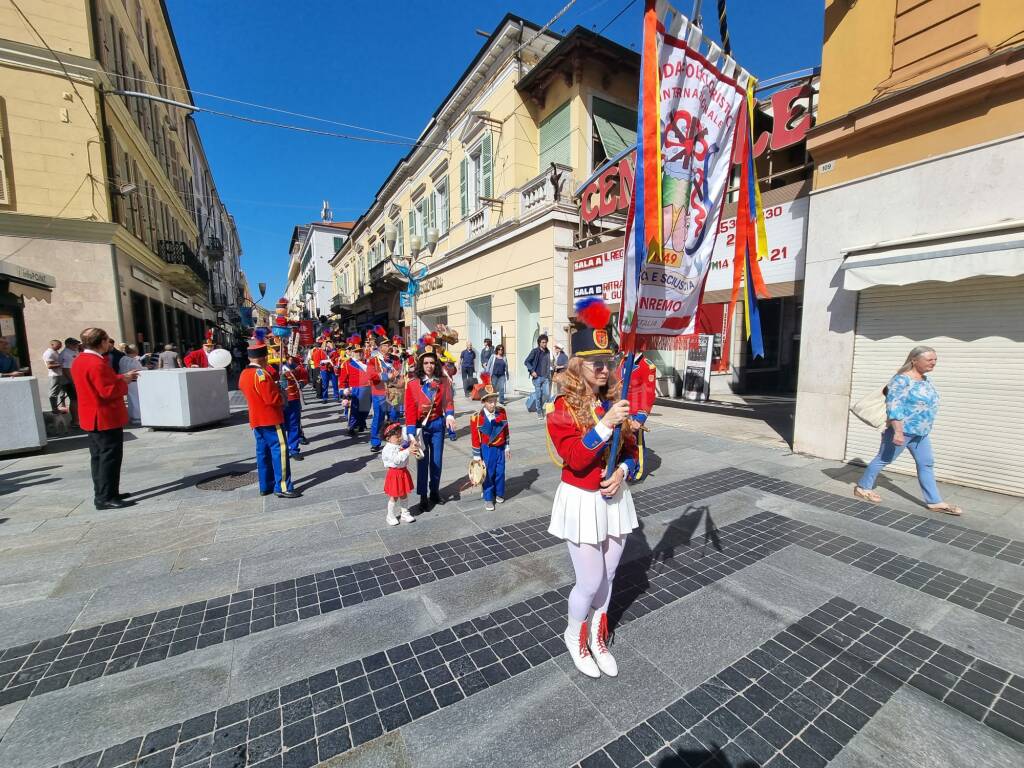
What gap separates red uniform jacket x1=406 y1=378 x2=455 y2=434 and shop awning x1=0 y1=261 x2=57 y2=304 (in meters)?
10.6

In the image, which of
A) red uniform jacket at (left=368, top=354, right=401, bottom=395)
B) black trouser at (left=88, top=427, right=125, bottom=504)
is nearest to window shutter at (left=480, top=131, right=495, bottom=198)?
red uniform jacket at (left=368, top=354, right=401, bottom=395)

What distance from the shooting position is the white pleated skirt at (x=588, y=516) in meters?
2.26

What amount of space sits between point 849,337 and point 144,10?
92.9 ft

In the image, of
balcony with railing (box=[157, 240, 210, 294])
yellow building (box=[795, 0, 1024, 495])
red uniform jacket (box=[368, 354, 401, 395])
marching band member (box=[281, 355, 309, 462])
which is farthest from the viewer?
balcony with railing (box=[157, 240, 210, 294])

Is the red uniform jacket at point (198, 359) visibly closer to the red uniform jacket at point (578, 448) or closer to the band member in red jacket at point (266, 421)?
the band member in red jacket at point (266, 421)

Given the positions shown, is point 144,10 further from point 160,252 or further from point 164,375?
point 164,375

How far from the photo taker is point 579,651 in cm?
246

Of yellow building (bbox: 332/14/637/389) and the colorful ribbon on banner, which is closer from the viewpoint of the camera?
the colorful ribbon on banner

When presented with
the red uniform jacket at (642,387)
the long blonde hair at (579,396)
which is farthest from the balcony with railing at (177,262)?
the long blonde hair at (579,396)

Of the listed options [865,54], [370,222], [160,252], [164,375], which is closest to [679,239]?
[865,54]

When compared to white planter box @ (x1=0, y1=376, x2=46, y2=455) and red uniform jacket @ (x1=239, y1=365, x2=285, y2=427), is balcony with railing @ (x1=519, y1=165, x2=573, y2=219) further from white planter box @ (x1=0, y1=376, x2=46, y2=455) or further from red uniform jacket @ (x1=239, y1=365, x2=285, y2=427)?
white planter box @ (x1=0, y1=376, x2=46, y2=455)

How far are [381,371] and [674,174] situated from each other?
21.8 feet

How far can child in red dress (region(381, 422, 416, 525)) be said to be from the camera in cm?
439

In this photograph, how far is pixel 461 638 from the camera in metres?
2.73
